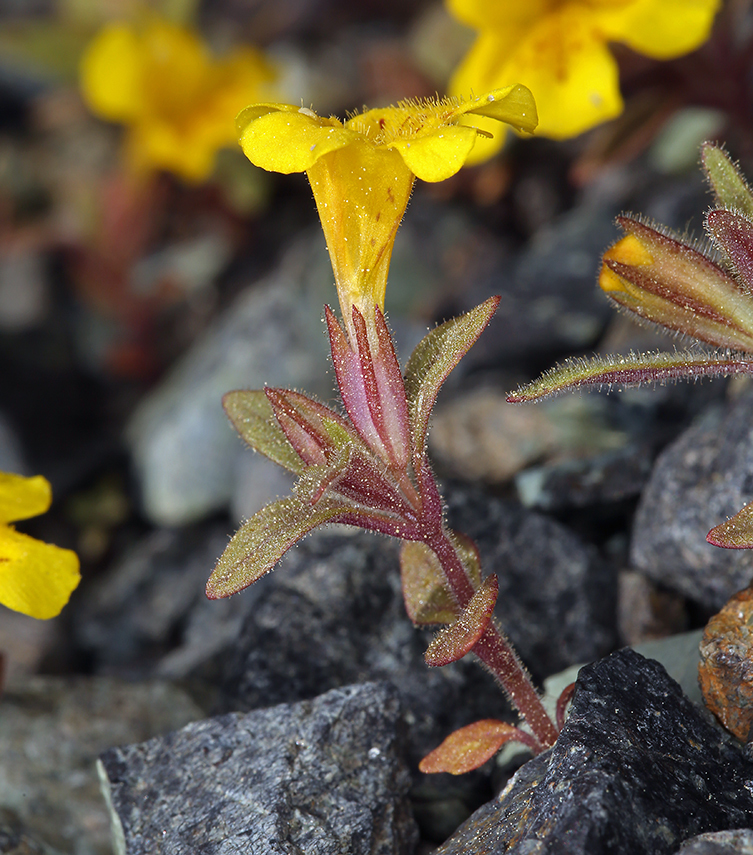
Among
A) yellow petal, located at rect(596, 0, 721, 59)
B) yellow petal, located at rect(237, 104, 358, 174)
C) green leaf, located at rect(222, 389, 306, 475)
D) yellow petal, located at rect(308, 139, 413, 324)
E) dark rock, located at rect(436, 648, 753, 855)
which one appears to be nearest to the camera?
dark rock, located at rect(436, 648, 753, 855)

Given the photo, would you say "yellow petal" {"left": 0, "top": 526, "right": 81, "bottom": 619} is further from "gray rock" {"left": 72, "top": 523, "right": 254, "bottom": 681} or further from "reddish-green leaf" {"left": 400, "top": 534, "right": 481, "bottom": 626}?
"gray rock" {"left": 72, "top": 523, "right": 254, "bottom": 681}

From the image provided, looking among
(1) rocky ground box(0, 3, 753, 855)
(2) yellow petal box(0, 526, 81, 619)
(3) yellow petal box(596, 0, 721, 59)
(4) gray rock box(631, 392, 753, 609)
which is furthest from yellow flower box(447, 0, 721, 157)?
(2) yellow petal box(0, 526, 81, 619)

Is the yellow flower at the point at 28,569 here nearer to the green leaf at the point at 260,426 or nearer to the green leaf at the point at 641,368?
the green leaf at the point at 260,426

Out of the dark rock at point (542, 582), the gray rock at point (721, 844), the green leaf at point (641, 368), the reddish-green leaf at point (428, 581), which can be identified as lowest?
the dark rock at point (542, 582)

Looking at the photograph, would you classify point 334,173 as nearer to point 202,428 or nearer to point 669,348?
point 669,348

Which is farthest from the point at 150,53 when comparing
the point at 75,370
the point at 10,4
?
the point at 10,4

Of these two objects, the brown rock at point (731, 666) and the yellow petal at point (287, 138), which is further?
the brown rock at point (731, 666)

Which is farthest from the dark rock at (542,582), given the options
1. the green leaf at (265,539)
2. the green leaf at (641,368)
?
the green leaf at (265,539)
